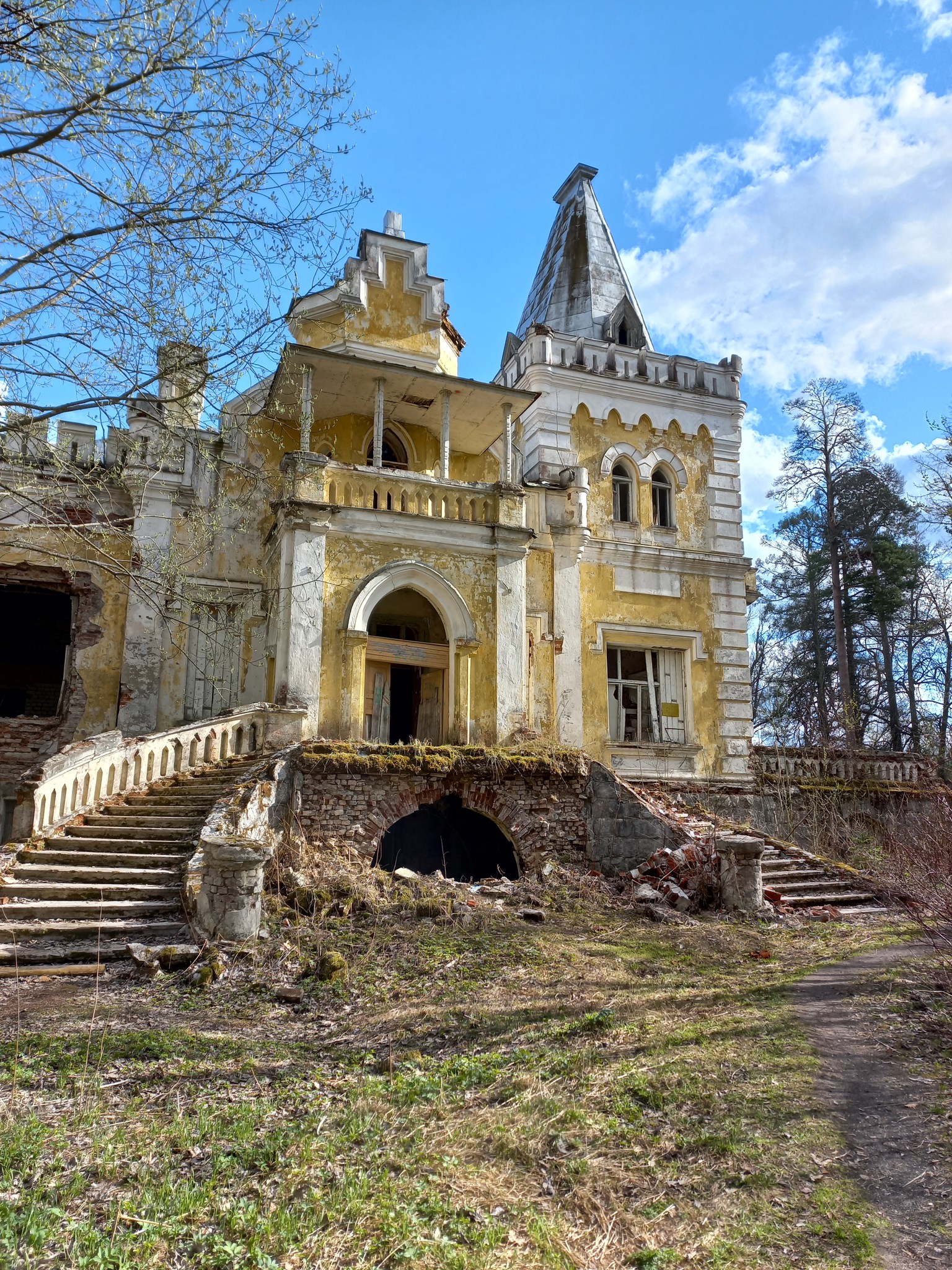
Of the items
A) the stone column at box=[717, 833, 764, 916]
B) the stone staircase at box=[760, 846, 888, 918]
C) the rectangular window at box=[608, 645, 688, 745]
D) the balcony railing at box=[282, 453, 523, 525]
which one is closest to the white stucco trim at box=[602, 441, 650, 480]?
the balcony railing at box=[282, 453, 523, 525]

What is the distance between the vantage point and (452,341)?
1938 centimetres

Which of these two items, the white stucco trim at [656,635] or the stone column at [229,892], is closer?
the stone column at [229,892]

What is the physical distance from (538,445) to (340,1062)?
14.8 m

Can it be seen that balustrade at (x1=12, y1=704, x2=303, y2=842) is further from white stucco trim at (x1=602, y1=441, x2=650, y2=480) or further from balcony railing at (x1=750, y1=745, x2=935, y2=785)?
balcony railing at (x1=750, y1=745, x2=935, y2=785)

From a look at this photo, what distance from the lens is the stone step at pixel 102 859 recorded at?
33.0ft

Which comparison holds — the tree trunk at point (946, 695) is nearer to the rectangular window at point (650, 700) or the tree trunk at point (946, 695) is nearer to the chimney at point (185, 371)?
the rectangular window at point (650, 700)

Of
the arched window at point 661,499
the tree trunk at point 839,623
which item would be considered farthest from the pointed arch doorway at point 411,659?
the tree trunk at point 839,623

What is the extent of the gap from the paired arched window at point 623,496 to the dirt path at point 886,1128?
1319 cm

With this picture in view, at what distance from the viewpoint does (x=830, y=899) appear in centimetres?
1235

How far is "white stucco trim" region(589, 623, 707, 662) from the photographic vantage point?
18.3 m

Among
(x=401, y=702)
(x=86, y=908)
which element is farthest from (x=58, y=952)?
(x=401, y=702)

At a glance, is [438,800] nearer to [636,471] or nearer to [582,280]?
[636,471]

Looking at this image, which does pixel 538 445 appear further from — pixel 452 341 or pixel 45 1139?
pixel 45 1139

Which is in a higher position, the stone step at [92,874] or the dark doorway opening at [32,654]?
the dark doorway opening at [32,654]
